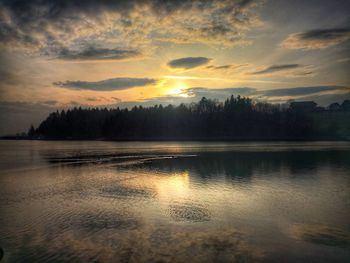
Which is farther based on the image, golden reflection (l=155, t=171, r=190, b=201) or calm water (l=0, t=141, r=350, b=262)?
golden reflection (l=155, t=171, r=190, b=201)

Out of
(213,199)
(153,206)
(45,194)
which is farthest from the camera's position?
(45,194)

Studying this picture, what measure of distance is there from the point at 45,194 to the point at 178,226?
16911 millimetres

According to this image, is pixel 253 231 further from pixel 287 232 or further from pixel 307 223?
pixel 307 223

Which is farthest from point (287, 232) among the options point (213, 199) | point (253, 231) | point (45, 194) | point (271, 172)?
point (271, 172)

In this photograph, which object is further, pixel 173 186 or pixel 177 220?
pixel 173 186

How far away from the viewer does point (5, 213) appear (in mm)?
22797

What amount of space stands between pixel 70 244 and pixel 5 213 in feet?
32.1

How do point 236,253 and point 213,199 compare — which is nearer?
point 236,253

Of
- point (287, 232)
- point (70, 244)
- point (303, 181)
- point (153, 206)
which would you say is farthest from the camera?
point (303, 181)

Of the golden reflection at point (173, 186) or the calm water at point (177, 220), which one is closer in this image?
the calm water at point (177, 220)

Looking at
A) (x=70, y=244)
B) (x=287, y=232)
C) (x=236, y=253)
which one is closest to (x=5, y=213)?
(x=70, y=244)

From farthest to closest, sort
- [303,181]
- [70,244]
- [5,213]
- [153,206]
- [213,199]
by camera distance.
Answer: [303,181] < [213,199] < [153,206] < [5,213] < [70,244]

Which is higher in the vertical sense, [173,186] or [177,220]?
[177,220]

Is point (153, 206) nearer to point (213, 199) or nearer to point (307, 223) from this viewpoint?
point (213, 199)
